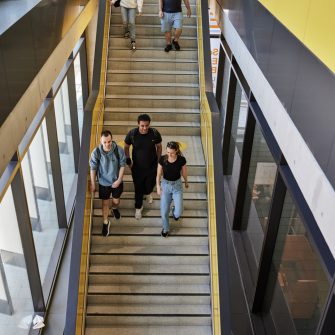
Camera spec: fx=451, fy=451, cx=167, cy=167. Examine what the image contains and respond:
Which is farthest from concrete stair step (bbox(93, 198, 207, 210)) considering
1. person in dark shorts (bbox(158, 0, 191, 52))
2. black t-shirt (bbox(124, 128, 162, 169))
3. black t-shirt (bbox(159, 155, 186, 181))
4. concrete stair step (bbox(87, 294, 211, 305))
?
person in dark shorts (bbox(158, 0, 191, 52))

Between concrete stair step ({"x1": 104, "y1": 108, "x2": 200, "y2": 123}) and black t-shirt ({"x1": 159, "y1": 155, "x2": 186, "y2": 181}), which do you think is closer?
black t-shirt ({"x1": 159, "y1": 155, "x2": 186, "y2": 181})

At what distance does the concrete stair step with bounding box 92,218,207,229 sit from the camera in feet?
26.3

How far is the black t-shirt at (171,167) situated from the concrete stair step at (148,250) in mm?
1459

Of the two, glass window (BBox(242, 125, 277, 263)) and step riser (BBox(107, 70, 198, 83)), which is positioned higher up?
step riser (BBox(107, 70, 198, 83))

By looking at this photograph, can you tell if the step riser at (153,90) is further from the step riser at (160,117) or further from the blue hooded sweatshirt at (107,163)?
the blue hooded sweatshirt at (107,163)

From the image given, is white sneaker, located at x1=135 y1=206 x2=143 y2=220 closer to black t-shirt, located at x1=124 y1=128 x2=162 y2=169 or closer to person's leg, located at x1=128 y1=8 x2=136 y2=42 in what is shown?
black t-shirt, located at x1=124 y1=128 x2=162 y2=169

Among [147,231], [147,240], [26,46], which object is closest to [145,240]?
[147,240]

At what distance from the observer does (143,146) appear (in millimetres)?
7234

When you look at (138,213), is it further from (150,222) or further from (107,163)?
(107,163)

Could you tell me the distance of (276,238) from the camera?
24.9 ft

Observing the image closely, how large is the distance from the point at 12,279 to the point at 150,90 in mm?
4873

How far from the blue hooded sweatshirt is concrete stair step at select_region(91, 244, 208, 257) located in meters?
1.30

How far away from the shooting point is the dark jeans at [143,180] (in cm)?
746

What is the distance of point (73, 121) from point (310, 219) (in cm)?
843
